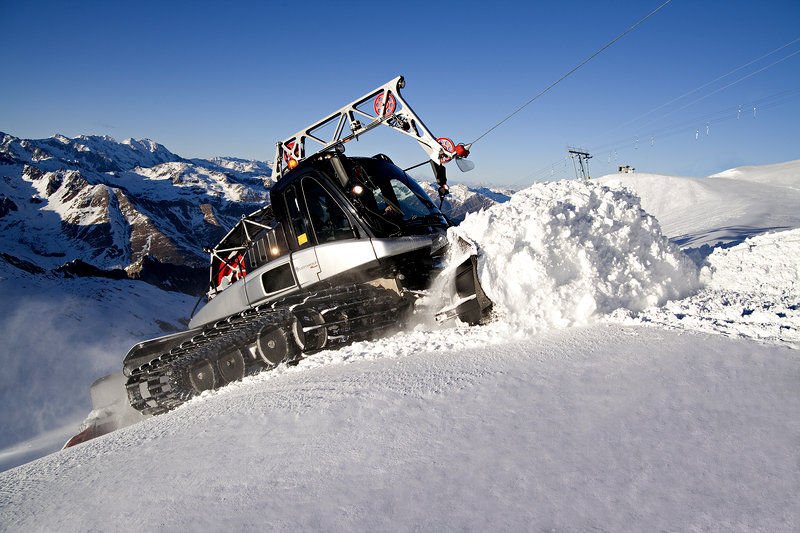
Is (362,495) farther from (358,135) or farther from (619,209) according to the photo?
(358,135)

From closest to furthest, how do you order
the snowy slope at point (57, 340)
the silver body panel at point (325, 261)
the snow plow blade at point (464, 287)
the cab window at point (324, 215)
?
the snow plow blade at point (464, 287), the silver body panel at point (325, 261), the cab window at point (324, 215), the snowy slope at point (57, 340)

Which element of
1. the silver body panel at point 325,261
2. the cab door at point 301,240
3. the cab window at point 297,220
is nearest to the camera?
the silver body panel at point 325,261

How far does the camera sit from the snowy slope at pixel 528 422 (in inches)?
72.6

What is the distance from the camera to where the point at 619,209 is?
16.4 feet

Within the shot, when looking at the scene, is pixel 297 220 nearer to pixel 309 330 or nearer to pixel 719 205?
pixel 309 330

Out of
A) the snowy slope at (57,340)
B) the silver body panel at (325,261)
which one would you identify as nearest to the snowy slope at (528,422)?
the silver body panel at (325,261)

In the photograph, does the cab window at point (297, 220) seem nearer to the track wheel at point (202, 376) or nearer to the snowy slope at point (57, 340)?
the track wheel at point (202, 376)

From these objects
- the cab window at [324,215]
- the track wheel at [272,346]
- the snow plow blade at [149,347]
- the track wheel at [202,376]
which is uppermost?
the cab window at [324,215]

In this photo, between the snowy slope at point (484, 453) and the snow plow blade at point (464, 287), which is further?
the snow plow blade at point (464, 287)

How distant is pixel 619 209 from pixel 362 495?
428 cm

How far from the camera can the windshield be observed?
6.35 metres

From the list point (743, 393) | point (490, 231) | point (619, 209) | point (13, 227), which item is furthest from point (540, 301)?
point (13, 227)

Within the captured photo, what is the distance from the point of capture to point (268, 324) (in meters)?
5.45

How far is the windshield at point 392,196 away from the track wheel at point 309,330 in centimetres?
171
